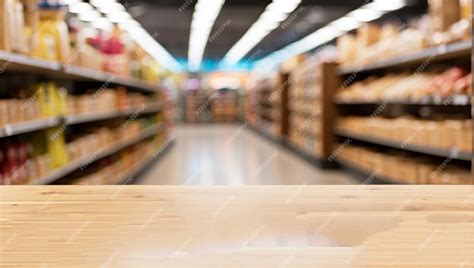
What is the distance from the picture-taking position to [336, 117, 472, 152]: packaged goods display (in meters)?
4.52

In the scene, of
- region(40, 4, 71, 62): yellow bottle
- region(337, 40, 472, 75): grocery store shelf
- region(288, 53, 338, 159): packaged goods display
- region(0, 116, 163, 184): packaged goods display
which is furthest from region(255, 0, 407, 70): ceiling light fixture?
region(40, 4, 71, 62): yellow bottle

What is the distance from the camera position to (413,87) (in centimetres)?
579

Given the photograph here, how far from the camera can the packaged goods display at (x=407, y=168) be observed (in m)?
4.81

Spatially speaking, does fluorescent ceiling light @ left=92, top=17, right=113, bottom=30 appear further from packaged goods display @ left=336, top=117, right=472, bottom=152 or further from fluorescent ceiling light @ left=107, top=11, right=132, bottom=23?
packaged goods display @ left=336, top=117, right=472, bottom=152

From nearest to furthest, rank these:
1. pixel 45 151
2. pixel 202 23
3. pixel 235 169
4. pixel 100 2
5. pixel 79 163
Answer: pixel 45 151 < pixel 79 163 < pixel 235 169 < pixel 100 2 < pixel 202 23

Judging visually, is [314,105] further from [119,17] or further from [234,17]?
[119,17]

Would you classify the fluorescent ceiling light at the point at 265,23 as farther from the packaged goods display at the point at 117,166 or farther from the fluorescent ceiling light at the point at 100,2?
the packaged goods display at the point at 117,166

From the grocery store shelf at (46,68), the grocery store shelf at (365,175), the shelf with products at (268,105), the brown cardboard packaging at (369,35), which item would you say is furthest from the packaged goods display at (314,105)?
the grocery store shelf at (46,68)

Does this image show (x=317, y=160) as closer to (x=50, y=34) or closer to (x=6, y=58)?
(x=50, y=34)

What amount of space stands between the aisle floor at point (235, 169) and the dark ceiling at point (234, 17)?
11.0 feet

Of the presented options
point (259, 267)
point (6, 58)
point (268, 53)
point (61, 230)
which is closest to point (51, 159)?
point (6, 58)

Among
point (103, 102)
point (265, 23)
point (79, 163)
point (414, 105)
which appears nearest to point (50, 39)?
point (79, 163)

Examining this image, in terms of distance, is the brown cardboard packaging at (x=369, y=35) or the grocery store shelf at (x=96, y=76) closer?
the grocery store shelf at (x=96, y=76)

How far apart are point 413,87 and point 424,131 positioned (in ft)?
2.42
